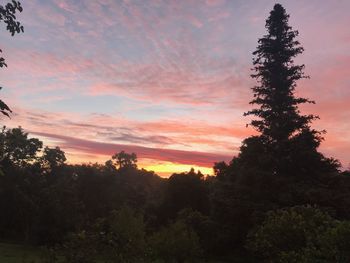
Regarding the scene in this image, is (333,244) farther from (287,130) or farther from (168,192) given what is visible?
(168,192)

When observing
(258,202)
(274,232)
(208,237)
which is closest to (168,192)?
(208,237)

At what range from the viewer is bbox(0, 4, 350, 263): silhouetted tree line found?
41.7 feet

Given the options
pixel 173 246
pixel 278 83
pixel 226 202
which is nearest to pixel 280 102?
pixel 278 83

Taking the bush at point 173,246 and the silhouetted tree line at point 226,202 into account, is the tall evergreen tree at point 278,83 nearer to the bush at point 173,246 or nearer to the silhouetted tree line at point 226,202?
the silhouetted tree line at point 226,202

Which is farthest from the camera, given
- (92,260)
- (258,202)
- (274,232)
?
(258,202)

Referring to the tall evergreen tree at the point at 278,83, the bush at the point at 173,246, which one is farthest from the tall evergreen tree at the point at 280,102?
the bush at the point at 173,246

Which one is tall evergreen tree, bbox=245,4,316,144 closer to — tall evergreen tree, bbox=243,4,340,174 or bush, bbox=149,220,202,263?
tall evergreen tree, bbox=243,4,340,174

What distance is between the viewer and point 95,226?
1223 cm

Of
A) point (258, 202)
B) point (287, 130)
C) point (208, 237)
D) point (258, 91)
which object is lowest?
point (208, 237)

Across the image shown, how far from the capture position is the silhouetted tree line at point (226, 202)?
41.7ft

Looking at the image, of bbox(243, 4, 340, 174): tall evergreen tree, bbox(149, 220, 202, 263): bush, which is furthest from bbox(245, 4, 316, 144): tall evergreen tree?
bbox(149, 220, 202, 263): bush

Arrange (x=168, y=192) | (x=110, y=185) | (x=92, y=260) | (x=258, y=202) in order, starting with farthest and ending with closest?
(x=110, y=185) → (x=168, y=192) → (x=258, y=202) → (x=92, y=260)

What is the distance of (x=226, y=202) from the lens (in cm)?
3681

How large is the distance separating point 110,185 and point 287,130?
36.2 m
